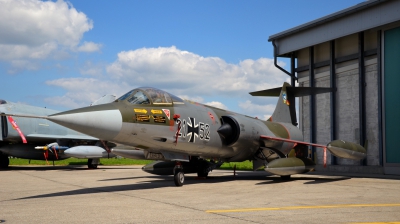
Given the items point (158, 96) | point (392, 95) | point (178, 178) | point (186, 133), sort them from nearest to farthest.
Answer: point (158, 96) → point (178, 178) → point (186, 133) → point (392, 95)

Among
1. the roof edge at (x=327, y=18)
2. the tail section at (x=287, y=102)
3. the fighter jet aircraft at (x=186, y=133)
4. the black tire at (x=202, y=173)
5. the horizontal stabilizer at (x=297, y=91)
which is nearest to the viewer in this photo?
the fighter jet aircraft at (x=186, y=133)

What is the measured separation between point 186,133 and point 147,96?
1552 mm

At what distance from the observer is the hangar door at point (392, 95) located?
16.7m

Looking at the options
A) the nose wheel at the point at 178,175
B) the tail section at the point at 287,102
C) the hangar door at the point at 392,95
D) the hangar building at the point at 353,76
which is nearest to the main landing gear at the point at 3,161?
the tail section at the point at 287,102

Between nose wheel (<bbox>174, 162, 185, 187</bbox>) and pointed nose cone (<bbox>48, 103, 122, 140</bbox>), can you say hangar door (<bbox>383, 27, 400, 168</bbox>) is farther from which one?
pointed nose cone (<bbox>48, 103, 122, 140</bbox>)

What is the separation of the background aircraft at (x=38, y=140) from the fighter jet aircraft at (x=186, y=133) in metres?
8.82

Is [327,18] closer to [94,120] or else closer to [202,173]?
[202,173]

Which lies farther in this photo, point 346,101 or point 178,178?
point 346,101

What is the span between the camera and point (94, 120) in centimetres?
914

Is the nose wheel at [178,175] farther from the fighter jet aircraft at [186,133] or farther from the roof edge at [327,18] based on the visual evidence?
the roof edge at [327,18]

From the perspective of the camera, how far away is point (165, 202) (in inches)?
321

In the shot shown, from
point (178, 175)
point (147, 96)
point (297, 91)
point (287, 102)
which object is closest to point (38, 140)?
point (287, 102)

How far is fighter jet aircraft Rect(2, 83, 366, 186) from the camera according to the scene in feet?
31.6

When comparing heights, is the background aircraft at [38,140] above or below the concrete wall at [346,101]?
below
